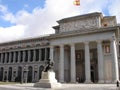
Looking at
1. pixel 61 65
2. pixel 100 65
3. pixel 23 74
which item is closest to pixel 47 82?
pixel 100 65

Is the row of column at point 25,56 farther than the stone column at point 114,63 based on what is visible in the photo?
Yes

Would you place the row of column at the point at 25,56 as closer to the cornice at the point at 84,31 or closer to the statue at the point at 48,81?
the cornice at the point at 84,31

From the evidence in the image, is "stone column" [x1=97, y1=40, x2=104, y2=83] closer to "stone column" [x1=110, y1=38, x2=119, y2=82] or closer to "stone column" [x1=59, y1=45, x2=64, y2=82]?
"stone column" [x1=110, y1=38, x2=119, y2=82]

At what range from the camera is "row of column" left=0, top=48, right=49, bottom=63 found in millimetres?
60438

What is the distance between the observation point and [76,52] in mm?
54312

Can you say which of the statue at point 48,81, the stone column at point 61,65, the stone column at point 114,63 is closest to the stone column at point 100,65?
the stone column at point 114,63

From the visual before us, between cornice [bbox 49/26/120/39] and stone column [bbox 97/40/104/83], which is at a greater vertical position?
cornice [bbox 49/26/120/39]

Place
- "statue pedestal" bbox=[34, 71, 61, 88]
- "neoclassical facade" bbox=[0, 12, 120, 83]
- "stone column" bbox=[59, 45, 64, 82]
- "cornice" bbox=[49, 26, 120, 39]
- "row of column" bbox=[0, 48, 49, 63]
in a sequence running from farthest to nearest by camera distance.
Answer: "row of column" bbox=[0, 48, 49, 63]
"stone column" bbox=[59, 45, 64, 82]
"neoclassical facade" bbox=[0, 12, 120, 83]
"cornice" bbox=[49, 26, 120, 39]
"statue pedestal" bbox=[34, 71, 61, 88]

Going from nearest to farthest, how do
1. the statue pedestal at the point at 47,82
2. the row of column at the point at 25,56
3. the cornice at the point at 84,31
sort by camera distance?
the statue pedestal at the point at 47,82 → the cornice at the point at 84,31 → the row of column at the point at 25,56

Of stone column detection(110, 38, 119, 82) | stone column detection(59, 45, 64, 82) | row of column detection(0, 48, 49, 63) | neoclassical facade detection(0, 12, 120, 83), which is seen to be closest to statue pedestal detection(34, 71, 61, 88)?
neoclassical facade detection(0, 12, 120, 83)

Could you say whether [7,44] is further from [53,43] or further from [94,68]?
[94,68]

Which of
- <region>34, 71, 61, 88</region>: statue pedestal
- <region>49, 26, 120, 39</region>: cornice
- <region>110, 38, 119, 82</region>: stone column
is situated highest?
<region>49, 26, 120, 39</region>: cornice

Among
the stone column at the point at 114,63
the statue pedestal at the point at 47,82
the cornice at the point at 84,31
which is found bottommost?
the statue pedestal at the point at 47,82

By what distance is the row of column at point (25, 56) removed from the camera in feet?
198
